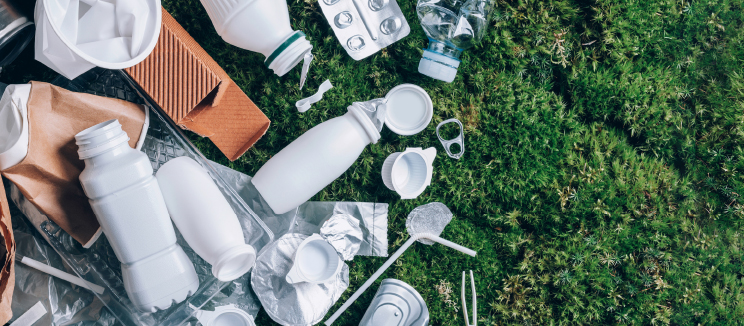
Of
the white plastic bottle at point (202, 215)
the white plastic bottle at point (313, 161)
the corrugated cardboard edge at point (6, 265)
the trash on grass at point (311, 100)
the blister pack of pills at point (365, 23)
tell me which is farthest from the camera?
the blister pack of pills at point (365, 23)

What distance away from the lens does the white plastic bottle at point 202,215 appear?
43.4 inches

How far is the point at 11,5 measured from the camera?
1.16m

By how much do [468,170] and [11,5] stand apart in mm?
1456

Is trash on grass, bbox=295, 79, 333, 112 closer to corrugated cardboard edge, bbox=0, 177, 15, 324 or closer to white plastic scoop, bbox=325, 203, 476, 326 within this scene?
white plastic scoop, bbox=325, 203, 476, 326

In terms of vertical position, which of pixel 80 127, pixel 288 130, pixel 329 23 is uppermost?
pixel 80 127

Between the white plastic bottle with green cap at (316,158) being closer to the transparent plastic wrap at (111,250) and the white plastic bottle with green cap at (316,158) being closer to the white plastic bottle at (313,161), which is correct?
the white plastic bottle at (313,161)

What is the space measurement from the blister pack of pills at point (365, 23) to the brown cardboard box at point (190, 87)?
41 cm

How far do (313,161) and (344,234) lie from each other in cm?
38

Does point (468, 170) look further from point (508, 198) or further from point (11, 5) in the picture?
point (11, 5)

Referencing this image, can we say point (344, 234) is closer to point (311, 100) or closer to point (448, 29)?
point (311, 100)

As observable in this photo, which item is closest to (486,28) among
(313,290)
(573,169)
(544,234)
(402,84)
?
(402,84)

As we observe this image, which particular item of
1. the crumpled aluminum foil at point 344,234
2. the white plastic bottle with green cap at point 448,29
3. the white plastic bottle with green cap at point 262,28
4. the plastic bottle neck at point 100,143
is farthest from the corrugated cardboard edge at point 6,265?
the white plastic bottle with green cap at point 448,29

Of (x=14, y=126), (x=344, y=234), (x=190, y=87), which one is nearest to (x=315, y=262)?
(x=344, y=234)

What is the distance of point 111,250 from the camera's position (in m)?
1.25
